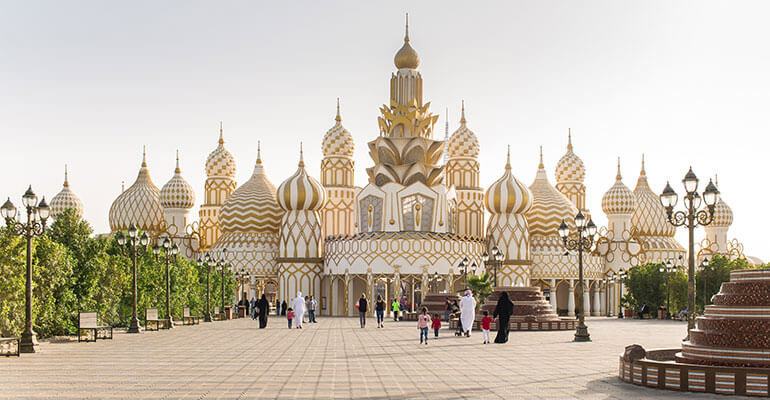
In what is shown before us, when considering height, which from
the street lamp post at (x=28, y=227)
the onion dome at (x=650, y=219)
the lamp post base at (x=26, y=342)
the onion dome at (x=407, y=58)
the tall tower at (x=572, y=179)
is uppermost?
the onion dome at (x=407, y=58)

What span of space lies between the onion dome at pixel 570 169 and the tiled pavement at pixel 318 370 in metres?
48.7

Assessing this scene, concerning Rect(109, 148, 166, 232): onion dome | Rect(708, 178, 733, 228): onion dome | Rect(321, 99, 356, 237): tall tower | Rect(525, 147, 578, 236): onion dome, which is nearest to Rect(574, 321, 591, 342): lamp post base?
Rect(321, 99, 356, 237): tall tower

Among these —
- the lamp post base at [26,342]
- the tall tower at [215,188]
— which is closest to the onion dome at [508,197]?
the tall tower at [215,188]

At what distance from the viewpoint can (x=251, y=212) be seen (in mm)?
60719

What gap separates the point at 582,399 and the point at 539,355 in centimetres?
699

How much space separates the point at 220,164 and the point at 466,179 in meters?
19.2

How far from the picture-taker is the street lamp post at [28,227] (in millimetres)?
17797

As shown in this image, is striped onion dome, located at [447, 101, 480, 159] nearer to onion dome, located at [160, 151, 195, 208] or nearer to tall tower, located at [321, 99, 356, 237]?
tall tower, located at [321, 99, 356, 237]

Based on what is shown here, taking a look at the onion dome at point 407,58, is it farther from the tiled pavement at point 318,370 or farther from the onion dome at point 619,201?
the tiled pavement at point 318,370

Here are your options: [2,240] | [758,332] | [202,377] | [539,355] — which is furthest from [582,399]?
[2,240]

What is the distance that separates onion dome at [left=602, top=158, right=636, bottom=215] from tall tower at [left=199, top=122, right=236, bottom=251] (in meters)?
27.6

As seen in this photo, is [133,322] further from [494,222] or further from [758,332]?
[494,222]

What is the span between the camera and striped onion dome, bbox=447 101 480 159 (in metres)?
62.9

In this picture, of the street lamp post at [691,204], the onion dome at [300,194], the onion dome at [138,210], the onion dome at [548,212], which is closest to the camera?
the street lamp post at [691,204]
